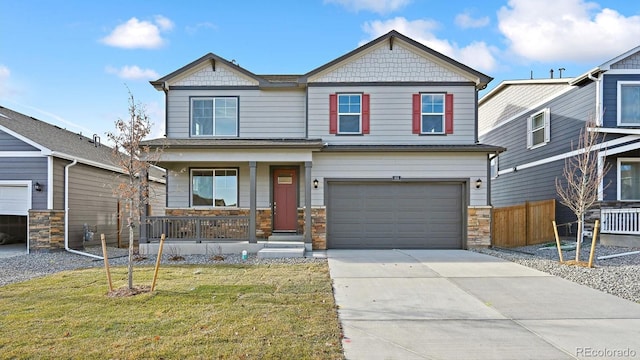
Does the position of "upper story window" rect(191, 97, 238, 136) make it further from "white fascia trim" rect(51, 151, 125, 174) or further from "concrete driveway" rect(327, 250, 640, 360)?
"concrete driveway" rect(327, 250, 640, 360)

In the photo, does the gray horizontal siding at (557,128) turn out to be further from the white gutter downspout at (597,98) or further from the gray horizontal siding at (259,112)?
the gray horizontal siding at (259,112)

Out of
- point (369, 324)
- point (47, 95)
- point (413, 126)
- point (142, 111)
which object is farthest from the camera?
point (47, 95)

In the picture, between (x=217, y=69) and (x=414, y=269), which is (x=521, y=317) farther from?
(x=217, y=69)

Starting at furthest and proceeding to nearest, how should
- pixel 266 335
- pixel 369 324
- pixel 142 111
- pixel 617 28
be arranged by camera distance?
pixel 617 28 → pixel 142 111 → pixel 369 324 → pixel 266 335

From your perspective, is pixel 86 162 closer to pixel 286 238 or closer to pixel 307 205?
pixel 286 238

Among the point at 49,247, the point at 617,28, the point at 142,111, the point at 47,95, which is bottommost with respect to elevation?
the point at 49,247

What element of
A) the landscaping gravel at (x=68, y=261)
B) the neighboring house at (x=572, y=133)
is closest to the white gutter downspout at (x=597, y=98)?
the neighboring house at (x=572, y=133)

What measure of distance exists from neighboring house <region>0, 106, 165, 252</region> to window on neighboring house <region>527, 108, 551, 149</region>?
14.7 meters

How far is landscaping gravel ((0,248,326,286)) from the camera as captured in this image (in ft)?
29.9

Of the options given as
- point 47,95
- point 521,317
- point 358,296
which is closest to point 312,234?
point 358,296

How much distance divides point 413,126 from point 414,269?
18.1 ft

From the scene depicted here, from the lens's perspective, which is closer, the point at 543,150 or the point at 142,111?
the point at 142,111

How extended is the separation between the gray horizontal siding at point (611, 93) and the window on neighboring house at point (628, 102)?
0.43 ft

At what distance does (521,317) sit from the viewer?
17.6 feet
